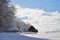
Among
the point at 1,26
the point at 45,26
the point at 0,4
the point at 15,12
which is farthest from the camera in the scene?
the point at 15,12

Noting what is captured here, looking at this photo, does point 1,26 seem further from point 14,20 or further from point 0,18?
point 14,20

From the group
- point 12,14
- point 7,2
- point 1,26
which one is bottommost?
point 1,26

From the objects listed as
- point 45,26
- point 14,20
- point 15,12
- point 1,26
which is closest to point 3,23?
point 1,26

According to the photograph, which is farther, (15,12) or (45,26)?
(15,12)

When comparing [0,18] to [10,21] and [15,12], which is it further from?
[15,12]

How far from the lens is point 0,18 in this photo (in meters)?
27.5

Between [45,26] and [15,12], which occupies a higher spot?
[15,12]

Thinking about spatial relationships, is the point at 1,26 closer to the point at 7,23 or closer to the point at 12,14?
the point at 7,23

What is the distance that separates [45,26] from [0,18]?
13.5 metres

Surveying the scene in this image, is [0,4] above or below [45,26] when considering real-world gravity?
above

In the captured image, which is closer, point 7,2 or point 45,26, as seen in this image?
point 45,26

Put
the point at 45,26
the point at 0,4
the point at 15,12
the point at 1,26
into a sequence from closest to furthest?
the point at 45,26 < the point at 1,26 < the point at 0,4 < the point at 15,12

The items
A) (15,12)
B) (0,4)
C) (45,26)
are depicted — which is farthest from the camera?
(15,12)

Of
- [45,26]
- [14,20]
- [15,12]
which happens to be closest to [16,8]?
[15,12]
